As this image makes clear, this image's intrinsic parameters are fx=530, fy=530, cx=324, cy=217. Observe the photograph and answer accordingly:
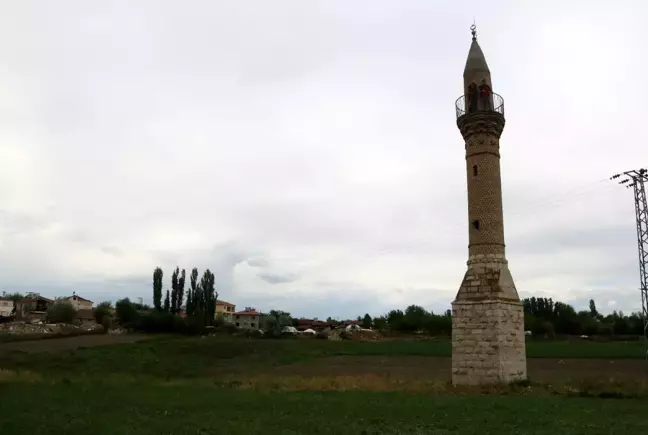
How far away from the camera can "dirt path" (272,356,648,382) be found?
34250 millimetres

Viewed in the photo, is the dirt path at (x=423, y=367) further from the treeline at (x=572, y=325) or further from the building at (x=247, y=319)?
the building at (x=247, y=319)

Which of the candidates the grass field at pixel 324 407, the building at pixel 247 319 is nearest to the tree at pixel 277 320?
the building at pixel 247 319

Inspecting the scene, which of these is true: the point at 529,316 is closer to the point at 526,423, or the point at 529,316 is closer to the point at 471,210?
the point at 471,210

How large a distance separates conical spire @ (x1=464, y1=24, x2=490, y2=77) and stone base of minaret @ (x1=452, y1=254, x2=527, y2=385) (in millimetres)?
8296

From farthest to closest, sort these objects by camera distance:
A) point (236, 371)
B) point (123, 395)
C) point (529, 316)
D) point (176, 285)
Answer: point (529, 316) → point (176, 285) → point (236, 371) → point (123, 395)

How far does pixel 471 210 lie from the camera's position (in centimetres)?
2220

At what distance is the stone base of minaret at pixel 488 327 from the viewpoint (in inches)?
795

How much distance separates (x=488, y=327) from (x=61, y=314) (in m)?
84.7

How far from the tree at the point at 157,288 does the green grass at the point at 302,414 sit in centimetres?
6010

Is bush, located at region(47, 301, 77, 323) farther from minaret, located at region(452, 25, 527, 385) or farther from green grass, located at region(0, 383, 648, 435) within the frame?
minaret, located at region(452, 25, 527, 385)

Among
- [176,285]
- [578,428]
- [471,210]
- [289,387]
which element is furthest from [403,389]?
[176,285]

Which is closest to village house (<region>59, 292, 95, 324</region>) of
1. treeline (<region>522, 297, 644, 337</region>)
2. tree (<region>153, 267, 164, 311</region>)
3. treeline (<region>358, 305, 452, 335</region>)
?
tree (<region>153, 267, 164, 311</region>)

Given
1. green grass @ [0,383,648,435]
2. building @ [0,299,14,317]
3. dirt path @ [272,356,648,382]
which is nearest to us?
green grass @ [0,383,648,435]

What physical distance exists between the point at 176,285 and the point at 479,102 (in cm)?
6674
